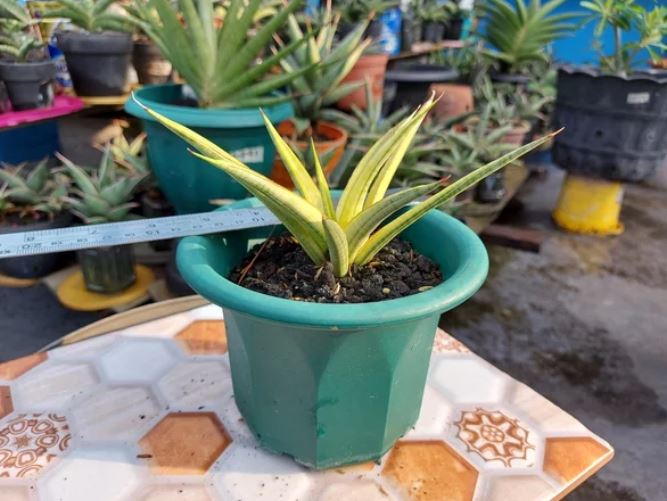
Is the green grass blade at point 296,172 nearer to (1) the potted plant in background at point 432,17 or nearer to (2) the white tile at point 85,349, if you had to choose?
(2) the white tile at point 85,349

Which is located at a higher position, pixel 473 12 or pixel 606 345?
pixel 473 12

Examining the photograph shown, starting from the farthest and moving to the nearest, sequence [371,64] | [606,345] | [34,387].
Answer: [371,64] → [606,345] → [34,387]

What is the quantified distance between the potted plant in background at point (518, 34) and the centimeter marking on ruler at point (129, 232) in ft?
7.40

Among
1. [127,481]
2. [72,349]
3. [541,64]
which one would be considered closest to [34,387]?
[72,349]

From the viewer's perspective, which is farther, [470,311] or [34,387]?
[470,311]

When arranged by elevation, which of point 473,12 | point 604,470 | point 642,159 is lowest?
point 604,470

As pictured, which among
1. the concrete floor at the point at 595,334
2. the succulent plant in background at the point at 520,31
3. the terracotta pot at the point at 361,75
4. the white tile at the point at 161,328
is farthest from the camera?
the succulent plant in background at the point at 520,31

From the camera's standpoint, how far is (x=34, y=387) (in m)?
0.61

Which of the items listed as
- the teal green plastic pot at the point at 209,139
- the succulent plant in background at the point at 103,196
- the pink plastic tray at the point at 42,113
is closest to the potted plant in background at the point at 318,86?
the teal green plastic pot at the point at 209,139

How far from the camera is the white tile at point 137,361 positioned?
0.64m

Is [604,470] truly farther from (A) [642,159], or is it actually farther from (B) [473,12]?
(B) [473,12]

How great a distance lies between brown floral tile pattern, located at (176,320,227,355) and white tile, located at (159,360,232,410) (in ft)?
0.08

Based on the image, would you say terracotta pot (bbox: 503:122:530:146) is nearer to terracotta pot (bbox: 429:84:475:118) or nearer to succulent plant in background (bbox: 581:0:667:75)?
terracotta pot (bbox: 429:84:475:118)

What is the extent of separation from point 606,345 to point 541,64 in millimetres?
2047
